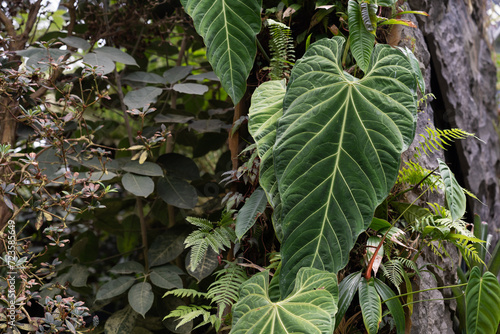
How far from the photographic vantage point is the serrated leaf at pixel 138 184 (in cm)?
142

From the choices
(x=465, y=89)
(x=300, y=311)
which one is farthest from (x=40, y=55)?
(x=465, y=89)

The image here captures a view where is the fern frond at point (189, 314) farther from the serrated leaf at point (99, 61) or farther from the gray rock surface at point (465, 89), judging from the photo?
the gray rock surface at point (465, 89)

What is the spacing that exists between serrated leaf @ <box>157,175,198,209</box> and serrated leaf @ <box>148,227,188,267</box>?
Result: 17 cm

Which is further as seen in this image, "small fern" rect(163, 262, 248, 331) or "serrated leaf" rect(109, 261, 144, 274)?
"serrated leaf" rect(109, 261, 144, 274)

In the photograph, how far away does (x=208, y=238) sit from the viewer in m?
1.31

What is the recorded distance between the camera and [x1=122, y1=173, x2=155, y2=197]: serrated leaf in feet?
4.65

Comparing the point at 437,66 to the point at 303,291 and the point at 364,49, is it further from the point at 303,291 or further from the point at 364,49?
the point at 303,291

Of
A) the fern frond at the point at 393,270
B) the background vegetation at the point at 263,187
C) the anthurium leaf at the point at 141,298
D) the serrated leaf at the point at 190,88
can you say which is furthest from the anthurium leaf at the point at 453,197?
the anthurium leaf at the point at 141,298

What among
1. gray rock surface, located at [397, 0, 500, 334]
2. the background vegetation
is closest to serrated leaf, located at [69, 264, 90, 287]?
the background vegetation

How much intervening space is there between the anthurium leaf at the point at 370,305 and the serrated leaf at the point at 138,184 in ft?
2.37

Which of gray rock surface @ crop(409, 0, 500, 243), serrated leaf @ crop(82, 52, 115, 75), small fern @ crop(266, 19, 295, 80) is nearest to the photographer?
small fern @ crop(266, 19, 295, 80)

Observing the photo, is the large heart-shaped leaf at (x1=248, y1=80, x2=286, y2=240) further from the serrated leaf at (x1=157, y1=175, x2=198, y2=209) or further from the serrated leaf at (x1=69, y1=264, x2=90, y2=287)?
the serrated leaf at (x1=69, y1=264, x2=90, y2=287)

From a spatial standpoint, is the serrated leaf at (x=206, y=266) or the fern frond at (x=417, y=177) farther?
the serrated leaf at (x=206, y=266)

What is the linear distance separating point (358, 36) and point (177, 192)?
2.79ft
